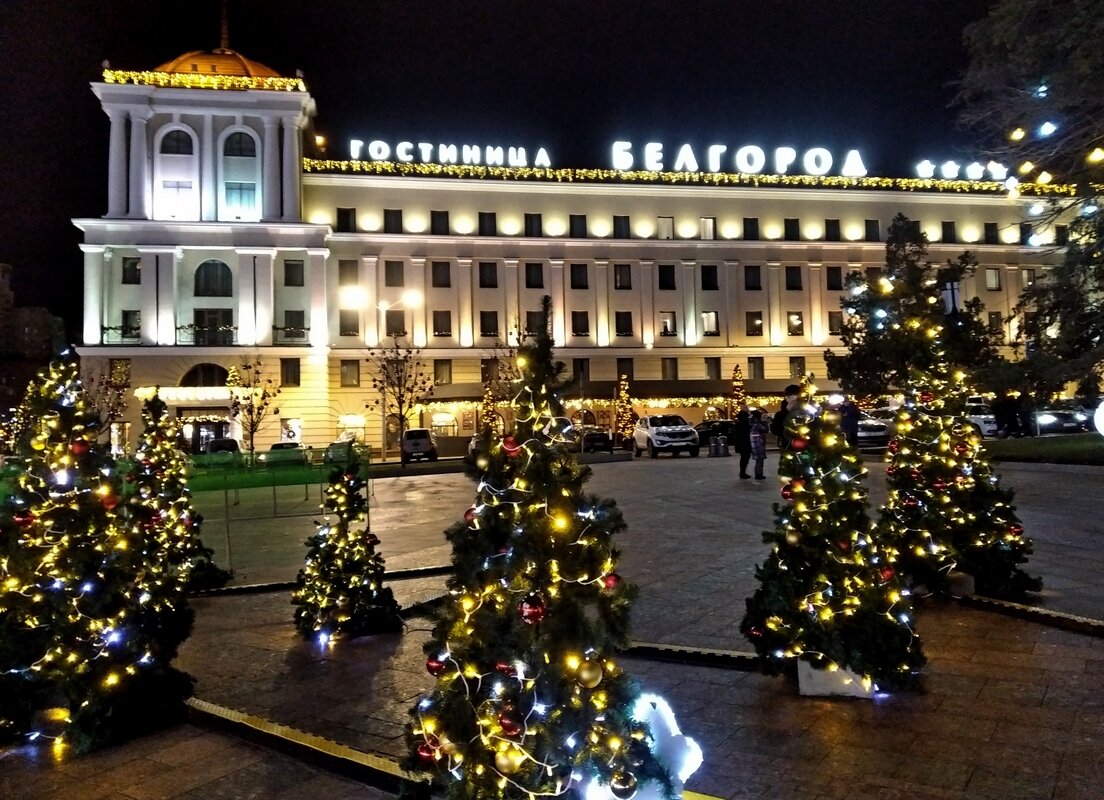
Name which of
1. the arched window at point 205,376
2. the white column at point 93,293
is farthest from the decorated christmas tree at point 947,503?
the white column at point 93,293

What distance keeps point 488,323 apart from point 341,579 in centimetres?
4101

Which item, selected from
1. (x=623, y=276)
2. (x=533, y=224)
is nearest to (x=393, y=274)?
(x=533, y=224)

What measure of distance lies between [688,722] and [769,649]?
30.4 inches

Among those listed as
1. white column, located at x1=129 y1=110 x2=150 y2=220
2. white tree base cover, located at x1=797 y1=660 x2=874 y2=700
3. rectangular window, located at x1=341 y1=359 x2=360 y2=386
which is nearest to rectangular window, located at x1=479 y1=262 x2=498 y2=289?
rectangular window, located at x1=341 y1=359 x2=360 y2=386

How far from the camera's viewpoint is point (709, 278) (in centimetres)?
4925

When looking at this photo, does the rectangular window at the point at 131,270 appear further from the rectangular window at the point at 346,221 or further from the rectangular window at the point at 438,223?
the rectangular window at the point at 438,223

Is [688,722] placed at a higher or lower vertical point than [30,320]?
lower

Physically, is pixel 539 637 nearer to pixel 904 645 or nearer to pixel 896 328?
pixel 904 645

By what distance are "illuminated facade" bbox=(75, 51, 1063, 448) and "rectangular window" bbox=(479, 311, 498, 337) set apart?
141mm

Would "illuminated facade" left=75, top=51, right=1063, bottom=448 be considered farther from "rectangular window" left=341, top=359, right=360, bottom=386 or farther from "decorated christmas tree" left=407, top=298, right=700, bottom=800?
"decorated christmas tree" left=407, top=298, right=700, bottom=800

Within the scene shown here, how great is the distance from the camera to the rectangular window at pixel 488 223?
46781mm

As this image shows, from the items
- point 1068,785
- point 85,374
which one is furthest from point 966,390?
point 85,374

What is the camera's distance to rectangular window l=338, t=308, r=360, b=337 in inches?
1759

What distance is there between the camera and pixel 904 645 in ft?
14.9
